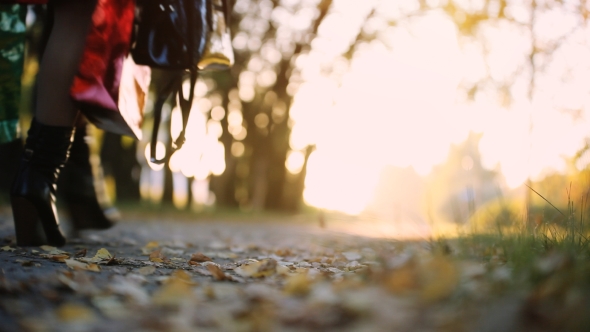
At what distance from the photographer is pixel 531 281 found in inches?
42.2

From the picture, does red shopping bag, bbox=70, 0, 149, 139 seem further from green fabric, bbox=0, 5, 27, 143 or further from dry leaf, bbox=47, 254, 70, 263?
dry leaf, bbox=47, 254, 70, 263

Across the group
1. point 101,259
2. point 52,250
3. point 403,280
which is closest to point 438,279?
point 403,280

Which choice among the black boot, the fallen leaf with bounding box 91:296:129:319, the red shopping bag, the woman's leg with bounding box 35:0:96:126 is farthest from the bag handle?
the fallen leaf with bounding box 91:296:129:319

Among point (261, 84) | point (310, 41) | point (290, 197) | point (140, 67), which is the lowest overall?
point (290, 197)

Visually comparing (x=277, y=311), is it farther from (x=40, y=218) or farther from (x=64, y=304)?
(x=40, y=218)

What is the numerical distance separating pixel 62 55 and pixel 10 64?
0.48m

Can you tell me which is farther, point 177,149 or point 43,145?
point 177,149

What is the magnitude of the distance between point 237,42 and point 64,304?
415 inches

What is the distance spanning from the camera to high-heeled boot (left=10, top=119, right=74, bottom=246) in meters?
1.92

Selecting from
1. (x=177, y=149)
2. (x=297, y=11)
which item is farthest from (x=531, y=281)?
(x=297, y=11)

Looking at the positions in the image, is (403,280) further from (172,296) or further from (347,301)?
(172,296)

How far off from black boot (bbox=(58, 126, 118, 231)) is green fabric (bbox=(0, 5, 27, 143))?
0.89 feet

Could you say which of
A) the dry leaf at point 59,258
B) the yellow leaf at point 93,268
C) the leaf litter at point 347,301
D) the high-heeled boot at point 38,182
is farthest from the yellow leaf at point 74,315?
the high-heeled boot at point 38,182

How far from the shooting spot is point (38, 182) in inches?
76.0
